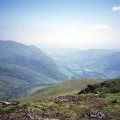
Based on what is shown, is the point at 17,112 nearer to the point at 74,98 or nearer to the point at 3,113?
the point at 3,113

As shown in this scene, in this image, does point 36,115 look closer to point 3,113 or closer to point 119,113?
point 3,113

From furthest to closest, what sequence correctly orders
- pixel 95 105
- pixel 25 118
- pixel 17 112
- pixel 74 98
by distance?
pixel 74 98
pixel 95 105
pixel 17 112
pixel 25 118

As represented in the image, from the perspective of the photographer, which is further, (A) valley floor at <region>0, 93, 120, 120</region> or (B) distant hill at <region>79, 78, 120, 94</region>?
(B) distant hill at <region>79, 78, 120, 94</region>

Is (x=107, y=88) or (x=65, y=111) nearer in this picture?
(x=65, y=111)

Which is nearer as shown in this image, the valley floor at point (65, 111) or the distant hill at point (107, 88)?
the valley floor at point (65, 111)

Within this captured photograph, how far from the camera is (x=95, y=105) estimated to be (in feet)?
147

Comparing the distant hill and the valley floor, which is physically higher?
the distant hill

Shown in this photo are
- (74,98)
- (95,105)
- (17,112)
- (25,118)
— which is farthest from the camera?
(74,98)

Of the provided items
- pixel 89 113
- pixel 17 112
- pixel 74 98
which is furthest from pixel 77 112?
pixel 74 98

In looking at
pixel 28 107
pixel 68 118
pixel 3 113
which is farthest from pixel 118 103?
pixel 3 113

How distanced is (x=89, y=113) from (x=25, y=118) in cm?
975

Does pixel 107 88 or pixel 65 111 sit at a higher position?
pixel 107 88

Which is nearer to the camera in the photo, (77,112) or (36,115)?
(36,115)

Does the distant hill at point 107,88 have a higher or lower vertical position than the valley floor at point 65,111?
higher
